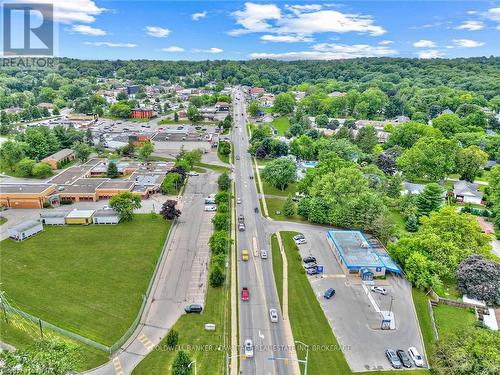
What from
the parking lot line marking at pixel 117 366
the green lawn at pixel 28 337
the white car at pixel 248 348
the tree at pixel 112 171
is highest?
the tree at pixel 112 171

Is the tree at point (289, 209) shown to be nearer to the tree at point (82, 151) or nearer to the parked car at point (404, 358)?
the parked car at point (404, 358)

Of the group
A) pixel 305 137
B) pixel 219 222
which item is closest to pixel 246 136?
pixel 305 137

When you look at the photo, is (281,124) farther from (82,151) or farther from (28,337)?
(28,337)

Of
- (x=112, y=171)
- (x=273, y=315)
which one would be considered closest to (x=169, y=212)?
(x=112, y=171)

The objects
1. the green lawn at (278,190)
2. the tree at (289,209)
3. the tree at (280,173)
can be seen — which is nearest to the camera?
the tree at (289,209)

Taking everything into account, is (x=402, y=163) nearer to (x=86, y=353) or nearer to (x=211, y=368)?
(x=211, y=368)

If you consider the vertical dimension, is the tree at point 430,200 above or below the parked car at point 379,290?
above

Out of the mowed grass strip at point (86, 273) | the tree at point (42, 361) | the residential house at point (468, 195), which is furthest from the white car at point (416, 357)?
the residential house at point (468, 195)
